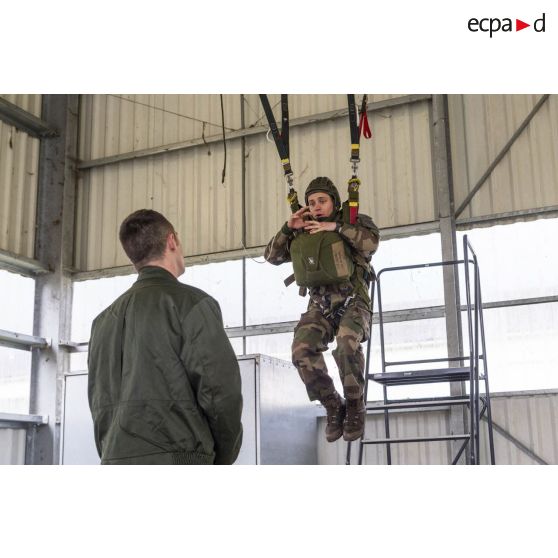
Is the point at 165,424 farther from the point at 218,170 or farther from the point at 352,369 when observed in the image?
the point at 218,170

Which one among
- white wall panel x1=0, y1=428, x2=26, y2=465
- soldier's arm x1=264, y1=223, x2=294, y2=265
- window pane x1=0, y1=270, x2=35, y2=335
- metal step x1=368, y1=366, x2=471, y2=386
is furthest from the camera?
window pane x1=0, y1=270, x2=35, y2=335

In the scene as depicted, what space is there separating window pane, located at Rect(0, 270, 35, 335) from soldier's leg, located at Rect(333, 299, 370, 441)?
21.3 ft

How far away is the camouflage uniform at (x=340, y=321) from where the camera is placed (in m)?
4.86

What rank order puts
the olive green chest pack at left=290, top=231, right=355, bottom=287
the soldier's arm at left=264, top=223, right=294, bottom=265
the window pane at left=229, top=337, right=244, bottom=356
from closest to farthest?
the olive green chest pack at left=290, top=231, right=355, bottom=287 → the soldier's arm at left=264, top=223, right=294, bottom=265 → the window pane at left=229, top=337, right=244, bottom=356

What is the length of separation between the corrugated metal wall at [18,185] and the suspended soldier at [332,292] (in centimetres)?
609

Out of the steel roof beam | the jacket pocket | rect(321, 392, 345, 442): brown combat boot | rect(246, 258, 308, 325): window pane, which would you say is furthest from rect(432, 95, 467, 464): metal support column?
the jacket pocket

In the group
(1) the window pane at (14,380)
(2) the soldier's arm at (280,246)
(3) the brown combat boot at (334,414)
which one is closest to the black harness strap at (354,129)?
(2) the soldier's arm at (280,246)

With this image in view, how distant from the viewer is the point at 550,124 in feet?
27.0

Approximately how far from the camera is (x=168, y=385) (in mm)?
2492

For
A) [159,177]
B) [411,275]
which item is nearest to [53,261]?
[159,177]

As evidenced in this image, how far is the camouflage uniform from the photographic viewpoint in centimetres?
486

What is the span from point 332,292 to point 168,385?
273 centimetres

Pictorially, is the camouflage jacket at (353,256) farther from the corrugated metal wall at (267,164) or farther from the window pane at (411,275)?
the corrugated metal wall at (267,164)
